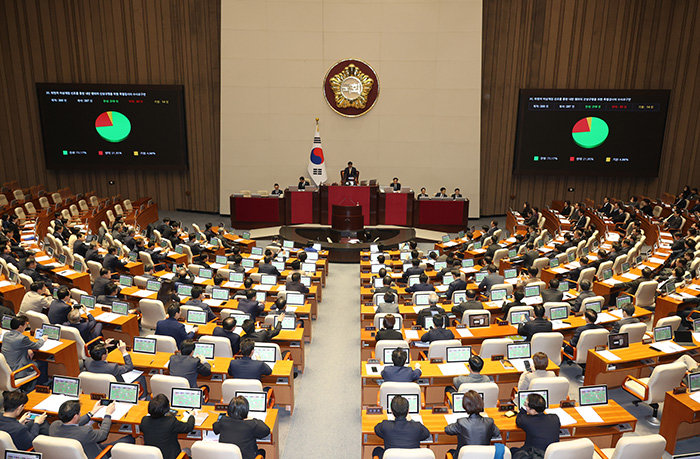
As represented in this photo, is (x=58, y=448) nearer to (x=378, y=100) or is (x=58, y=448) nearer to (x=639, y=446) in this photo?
(x=639, y=446)

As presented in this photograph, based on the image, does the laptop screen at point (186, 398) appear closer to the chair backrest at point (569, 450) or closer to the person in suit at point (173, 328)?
the person in suit at point (173, 328)

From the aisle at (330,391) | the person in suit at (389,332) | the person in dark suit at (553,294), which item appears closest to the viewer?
the aisle at (330,391)

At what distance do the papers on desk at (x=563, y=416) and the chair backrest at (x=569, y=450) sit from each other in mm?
936

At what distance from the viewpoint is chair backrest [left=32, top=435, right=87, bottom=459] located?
17.1 ft

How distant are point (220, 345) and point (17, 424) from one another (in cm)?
294

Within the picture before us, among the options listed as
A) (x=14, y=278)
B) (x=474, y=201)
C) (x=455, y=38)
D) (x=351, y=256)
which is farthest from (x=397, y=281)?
(x=455, y=38)

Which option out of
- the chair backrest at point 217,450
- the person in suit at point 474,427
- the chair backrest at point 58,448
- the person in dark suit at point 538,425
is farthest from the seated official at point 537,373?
the chair backrest at point 58,448

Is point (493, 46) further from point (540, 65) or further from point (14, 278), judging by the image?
point (14, 278)

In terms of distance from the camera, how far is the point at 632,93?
850 inches

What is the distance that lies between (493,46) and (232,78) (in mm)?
11208

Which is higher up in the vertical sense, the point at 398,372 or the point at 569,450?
the point at 569,450

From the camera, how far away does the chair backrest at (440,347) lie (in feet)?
25.8

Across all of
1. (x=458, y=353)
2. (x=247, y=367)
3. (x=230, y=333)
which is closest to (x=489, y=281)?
(x=458, y=353)

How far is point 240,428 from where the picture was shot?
5730 millimetres
